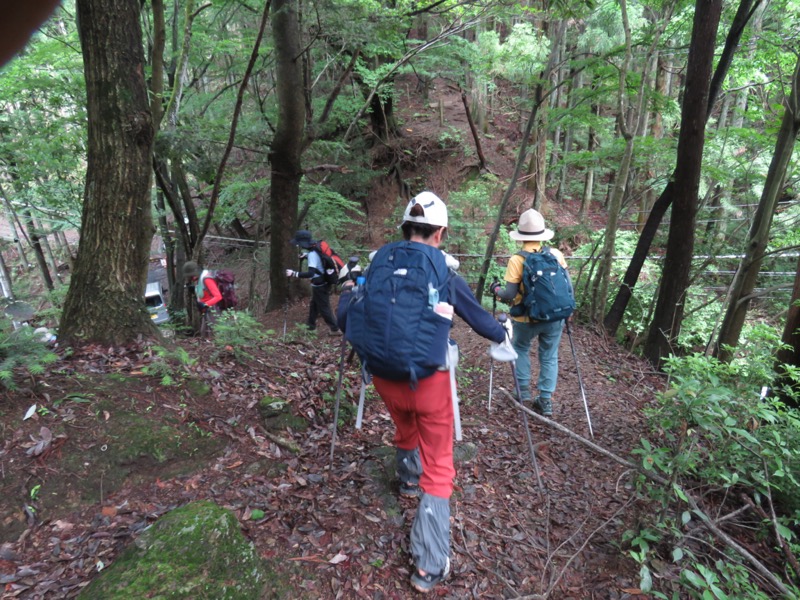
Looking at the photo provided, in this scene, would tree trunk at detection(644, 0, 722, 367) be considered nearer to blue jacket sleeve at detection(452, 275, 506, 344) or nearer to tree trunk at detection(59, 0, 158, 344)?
blue jacket sleeve at detection(452, 275, 506, 344)

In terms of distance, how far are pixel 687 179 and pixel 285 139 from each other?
7184 mm

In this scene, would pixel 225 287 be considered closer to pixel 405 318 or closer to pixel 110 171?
pixel 110 171

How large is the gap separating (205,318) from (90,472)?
4.91 metres

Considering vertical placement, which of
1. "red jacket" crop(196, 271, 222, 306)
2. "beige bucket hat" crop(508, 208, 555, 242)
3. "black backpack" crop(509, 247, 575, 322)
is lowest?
"red jacket" crop(196, 271, 222, 306)

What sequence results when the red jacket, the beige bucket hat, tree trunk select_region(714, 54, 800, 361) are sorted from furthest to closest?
1. the red jacket
2. tree trunk select_region(714, 54, 800, 361)
3. the beige bucket hat

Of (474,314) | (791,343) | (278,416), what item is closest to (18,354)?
(278,416)

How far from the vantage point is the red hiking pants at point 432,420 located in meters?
2.63

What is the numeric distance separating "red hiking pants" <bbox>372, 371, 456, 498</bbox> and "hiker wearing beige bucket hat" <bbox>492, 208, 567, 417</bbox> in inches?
82.2

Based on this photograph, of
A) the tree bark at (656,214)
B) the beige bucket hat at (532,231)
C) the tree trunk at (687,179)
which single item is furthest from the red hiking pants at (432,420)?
the tree bark at (656,214)

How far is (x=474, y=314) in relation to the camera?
283cm

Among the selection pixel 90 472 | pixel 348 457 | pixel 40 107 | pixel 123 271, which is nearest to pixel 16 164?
pixel 40 107

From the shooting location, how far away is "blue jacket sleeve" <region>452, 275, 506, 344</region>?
108 inches

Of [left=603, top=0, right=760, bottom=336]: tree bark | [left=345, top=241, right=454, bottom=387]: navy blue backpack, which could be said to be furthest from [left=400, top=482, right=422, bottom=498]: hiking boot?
[left=603, top=0, right=760, bottom=336]: tree bark

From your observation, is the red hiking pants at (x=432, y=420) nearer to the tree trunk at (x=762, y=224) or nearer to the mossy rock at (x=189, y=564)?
the mossy rock at (x=189, y=564)
